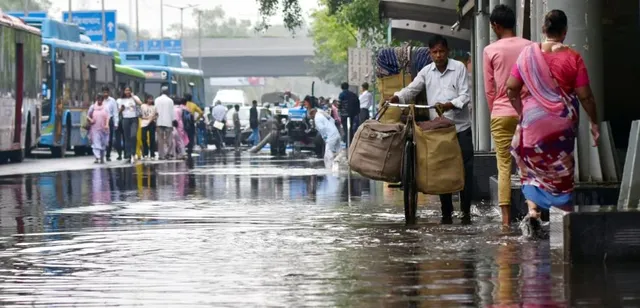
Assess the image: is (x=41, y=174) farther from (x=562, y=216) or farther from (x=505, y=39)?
(x=562, y=216)

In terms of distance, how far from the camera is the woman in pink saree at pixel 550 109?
38.7 ft

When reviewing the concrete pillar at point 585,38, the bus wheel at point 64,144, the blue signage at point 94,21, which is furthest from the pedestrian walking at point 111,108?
the blue signage at point 94,21

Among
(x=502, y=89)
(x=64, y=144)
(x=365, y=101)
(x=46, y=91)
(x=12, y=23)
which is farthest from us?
(x=64, y=144)

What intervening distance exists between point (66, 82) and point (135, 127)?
5.24 meters

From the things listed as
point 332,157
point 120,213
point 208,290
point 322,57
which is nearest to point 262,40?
point 322,57

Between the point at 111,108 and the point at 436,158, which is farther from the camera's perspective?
the point at 111,108

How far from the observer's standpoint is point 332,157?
107 ft

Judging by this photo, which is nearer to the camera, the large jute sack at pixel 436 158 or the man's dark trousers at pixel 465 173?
the large jute sack at pixel 436 158

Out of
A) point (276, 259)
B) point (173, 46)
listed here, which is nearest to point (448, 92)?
point (276, 259)

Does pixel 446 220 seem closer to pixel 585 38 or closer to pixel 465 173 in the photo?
pixel 465 173

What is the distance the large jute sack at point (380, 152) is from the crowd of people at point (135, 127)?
24272 millimetres

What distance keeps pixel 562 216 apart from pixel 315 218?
5533mm

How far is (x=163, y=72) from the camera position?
189ft

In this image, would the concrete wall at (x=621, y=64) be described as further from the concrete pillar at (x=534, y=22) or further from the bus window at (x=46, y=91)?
the bus window at (x=46, y=91)
